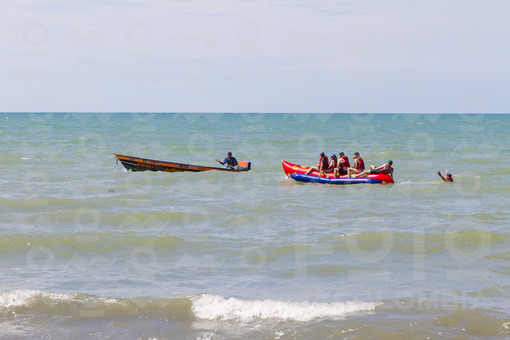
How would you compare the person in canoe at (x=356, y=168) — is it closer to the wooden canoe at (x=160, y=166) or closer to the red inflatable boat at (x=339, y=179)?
the red inflatable boat at (x=339, y=179)

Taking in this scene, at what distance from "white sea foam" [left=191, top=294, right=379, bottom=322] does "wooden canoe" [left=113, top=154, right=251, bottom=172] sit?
1930 cm

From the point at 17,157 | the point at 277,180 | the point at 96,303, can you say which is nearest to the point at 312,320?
the point at 96,303

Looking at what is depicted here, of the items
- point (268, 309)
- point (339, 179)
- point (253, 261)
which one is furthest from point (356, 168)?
point (268, 309)

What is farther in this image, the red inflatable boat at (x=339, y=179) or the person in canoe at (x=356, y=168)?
the person in canoe at (x=356, y=168)

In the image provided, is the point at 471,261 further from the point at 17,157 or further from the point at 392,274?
the point at 17,157

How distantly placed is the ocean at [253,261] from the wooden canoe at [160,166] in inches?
139

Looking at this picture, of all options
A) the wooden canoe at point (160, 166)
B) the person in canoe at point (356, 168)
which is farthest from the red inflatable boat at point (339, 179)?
the wooden canoe at point (160, 166)

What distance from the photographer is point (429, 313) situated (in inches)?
372

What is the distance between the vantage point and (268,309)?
9.46m

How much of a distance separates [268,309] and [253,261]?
315 cm

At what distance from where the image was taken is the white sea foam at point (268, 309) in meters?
9.28

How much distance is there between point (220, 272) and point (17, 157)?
3050 centimetres

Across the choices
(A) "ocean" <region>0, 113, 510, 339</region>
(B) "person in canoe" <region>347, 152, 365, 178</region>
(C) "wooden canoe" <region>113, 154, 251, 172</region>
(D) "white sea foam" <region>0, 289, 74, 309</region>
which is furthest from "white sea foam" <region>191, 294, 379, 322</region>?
(C) "wooden canoe" <region>113, 154, 251, 172</region>

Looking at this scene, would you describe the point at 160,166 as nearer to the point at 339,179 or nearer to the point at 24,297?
the point at 339,179
